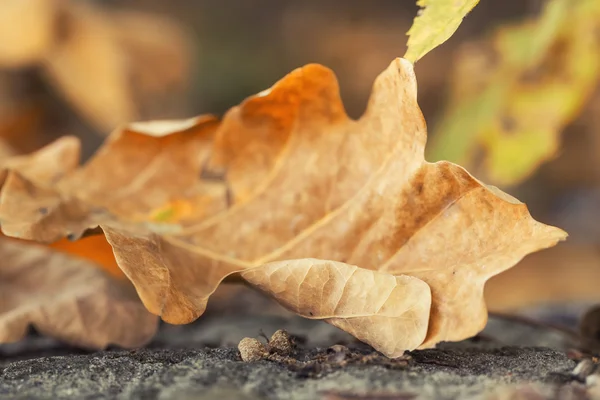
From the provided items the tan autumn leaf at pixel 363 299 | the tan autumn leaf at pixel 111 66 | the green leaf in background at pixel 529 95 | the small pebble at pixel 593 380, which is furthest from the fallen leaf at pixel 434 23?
the tan autumn leaf at pixel 111 66

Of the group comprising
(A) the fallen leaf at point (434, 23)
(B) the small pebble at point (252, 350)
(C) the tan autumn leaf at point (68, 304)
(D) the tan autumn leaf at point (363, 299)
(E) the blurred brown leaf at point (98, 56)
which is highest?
(A) the fallen leaf at point (434, 23)

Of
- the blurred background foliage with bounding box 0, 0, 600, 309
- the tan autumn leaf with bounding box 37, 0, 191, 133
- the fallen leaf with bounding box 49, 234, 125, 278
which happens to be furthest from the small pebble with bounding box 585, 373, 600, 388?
the tan autumn leaf with bounding box 37, 0, 191, 133

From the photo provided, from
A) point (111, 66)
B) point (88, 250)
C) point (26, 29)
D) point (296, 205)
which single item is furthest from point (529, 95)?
point (26, 29)

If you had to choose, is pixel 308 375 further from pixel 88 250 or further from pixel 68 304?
pixel 88 250

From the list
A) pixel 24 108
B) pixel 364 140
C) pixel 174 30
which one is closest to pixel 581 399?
pixel 364 140

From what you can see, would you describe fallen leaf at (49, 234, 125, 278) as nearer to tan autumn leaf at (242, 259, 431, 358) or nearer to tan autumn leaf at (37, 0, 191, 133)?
tan autumn leaf at (242, 259, 431, 358)

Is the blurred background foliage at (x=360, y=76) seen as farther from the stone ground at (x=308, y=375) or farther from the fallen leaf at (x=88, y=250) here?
the stone ground at (x=308, y=375)

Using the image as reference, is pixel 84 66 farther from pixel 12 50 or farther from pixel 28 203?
pixel 28 203
